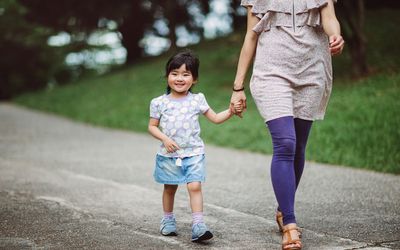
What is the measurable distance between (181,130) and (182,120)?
7cm

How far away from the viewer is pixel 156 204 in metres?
5.15

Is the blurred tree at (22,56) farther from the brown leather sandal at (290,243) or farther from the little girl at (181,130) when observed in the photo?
the brown leather sandal at (290,243)

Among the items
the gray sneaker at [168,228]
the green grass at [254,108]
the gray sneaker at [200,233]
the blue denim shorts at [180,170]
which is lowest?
the green grass at [254,108]

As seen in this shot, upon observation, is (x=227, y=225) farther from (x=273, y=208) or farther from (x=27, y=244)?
(x=27, y=244)

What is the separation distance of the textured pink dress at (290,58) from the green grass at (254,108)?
168 centimetres

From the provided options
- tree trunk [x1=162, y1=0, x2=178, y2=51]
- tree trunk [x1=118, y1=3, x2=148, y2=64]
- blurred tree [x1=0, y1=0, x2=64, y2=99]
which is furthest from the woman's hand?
tree trunk [x1=118, y1=3, x2=148, y2=64]

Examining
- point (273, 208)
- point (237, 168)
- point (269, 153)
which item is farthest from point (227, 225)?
point (269, 153)

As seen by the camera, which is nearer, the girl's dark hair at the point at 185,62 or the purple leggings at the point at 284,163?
the purple leggings at the point at 284,163

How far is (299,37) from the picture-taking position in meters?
3.76

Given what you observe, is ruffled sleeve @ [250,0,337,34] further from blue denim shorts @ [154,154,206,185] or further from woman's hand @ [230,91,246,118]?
blue denim shorts @ [154,154,206,185]

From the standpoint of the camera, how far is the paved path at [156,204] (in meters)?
3.91

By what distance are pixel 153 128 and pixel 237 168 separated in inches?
137

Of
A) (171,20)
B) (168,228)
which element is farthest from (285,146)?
(171,20)

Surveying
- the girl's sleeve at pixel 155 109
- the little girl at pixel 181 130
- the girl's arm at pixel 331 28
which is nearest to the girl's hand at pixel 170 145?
the little girl at pixel 181 130
